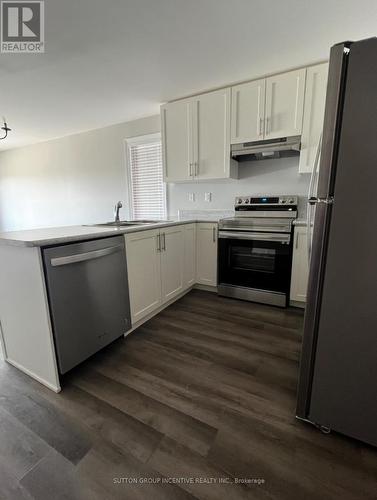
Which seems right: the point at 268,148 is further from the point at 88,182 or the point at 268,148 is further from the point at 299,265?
the point at 88,182

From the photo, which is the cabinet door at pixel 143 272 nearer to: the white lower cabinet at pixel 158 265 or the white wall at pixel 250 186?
the white lower cabinet at pixel 158 265

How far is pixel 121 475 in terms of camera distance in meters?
1.04

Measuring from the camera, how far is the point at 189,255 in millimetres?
2939

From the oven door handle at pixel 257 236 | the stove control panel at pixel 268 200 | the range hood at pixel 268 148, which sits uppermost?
the range hood at pixel 268 148

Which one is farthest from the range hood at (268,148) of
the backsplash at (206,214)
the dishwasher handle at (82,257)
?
the dishwasher handle at (82,257)

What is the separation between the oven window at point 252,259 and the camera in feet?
8.51

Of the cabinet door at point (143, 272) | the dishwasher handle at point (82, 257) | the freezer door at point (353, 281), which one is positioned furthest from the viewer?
the cabinet door at point (143, 272)

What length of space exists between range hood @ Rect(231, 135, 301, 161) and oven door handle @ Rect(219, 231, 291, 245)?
2.92 ft

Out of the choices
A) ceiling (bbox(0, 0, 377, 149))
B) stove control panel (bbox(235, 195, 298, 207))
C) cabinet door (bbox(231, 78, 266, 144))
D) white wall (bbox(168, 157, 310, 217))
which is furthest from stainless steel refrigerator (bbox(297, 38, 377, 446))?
white wall (bbox(168, 157, 310, 217))

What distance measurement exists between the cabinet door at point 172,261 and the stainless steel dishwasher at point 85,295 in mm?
576

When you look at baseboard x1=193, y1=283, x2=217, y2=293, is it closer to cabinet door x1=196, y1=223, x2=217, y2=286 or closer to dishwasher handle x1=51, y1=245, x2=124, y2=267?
cabinet door x1=196, y1=223, x2=217, y2=286

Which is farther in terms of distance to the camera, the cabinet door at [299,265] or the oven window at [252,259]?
the oven window at [252,259]

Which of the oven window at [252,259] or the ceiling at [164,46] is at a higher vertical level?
the ceiling at [164,46]

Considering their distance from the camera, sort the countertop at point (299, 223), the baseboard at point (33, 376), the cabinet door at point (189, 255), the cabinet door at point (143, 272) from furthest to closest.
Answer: the cabinet door at point (189, 255), the countertop at point (299, 223), the cabinet door at point (143, 272), the baseboard at point (33, 376)
